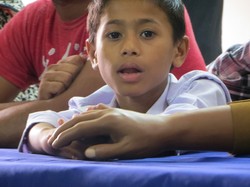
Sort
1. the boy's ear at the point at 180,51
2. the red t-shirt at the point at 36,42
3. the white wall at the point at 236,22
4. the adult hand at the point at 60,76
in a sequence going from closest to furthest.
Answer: the boy's ear at the point at 180,51, the adult hand at the point at 60,76, the red t-shirt at the point at 36,42, the white wall at the point at 236,22

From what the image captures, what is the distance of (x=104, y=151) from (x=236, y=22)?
2023mm

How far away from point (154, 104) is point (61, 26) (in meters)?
0.62

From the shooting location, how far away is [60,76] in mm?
1309

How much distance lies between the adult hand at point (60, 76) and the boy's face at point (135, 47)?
0.26 metres

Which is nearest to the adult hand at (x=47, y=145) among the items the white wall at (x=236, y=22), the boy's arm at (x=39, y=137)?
the boy's arm at (x=39, y=137)

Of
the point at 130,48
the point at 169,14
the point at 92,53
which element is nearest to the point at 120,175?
the point at 130,48

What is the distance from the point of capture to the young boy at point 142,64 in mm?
967

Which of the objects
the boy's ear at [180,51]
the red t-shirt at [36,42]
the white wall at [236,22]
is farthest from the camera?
the white wall at [236,22]

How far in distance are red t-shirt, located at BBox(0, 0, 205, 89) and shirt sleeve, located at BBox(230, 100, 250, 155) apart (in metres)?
0.84

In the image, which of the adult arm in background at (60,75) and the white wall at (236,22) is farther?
the white wall at (236,22)

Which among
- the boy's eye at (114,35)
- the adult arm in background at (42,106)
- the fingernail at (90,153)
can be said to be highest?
the boy's eye at (114,35)

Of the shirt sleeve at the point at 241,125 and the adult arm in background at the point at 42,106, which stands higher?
the shirt sleeve at the point at 241,125

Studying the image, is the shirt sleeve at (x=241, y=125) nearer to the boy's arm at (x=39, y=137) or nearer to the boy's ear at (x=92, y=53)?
the boy's arm at (x=39, y=137)

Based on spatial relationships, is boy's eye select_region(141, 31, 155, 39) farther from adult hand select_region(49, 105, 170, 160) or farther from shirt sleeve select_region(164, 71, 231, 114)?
adult hand select_region(49, 105, 170, 160)
